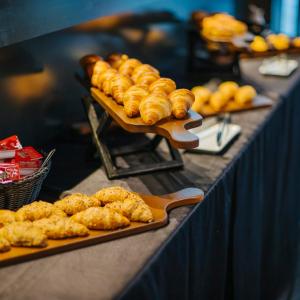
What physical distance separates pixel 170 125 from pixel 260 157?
0.75 m

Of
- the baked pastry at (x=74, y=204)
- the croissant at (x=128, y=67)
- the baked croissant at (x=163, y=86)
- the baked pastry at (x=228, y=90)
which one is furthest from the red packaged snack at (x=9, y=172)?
the baked pastry at (x=228, y=90)

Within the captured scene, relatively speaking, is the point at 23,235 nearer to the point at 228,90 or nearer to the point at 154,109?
the point at 154,109

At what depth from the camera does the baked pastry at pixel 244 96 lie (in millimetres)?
2314

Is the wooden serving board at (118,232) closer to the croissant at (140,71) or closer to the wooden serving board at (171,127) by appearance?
the wooden serving board at (171,127)

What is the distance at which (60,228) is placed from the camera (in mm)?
1284

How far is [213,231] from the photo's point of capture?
1675 mm

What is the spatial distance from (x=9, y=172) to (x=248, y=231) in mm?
962

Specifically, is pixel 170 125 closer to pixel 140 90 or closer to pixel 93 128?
pixel 140 90

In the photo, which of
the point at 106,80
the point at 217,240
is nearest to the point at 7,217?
the point at 106,80

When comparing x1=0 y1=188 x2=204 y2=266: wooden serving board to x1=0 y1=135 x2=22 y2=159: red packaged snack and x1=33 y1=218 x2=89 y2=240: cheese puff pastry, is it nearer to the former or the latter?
x1=33 y1=218 x2=89 y2=240: cheese puff pastry

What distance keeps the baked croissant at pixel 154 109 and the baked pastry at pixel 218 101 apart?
807 millimetres

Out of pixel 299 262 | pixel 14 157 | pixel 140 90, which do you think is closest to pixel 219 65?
pixel 299 262

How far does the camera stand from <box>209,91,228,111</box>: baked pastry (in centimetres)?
227

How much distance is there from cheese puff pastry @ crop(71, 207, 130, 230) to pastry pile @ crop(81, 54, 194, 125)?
26cm
